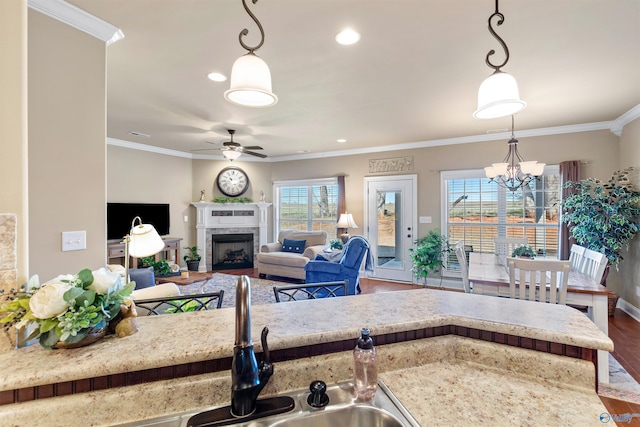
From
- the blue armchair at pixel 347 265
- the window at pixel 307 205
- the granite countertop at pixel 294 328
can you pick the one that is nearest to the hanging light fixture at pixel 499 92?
the granite countertop at pixel 294 328

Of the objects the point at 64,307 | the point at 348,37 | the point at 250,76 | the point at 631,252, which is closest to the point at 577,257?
the point at 631,252

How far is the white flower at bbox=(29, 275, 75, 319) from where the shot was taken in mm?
780

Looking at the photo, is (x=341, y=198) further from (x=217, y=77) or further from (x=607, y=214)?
(x=607, y=214)

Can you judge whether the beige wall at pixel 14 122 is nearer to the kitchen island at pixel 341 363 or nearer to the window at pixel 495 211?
the kitchen island at pixel 341 363

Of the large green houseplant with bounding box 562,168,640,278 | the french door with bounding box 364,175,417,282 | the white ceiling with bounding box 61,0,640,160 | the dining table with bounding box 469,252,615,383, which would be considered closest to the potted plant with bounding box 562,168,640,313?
the large green houseplant with bounding box 562,168,640,278

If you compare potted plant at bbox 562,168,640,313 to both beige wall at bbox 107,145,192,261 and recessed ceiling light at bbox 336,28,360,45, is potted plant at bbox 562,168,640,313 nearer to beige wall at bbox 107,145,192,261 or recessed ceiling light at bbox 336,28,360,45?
recessed ceiling light at bbox 336,28,360,45

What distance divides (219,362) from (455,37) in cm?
253

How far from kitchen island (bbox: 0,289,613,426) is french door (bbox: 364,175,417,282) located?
4.51m

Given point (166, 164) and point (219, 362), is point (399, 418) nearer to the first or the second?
point (219, 362)

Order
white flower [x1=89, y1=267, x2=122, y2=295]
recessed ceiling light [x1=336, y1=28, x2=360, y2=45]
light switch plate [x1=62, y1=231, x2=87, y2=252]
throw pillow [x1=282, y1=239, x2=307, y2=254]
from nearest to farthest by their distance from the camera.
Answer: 1. white flower [x1=89, y1=267, x2=122, y2=295]
2. light switch plate [x1=62, y1=231, x2=87, y2=252]
3. recessed ceiling light [x1=336, y1=28, x2=360, y2=45]
4. throw pillow [x1=282, y1=239, x2=307, y2=254]

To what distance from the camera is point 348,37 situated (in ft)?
7.12

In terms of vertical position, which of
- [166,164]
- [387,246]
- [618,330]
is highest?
[166,164]

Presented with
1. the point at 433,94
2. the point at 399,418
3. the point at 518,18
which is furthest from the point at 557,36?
the point at 399,418

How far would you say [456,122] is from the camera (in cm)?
425
